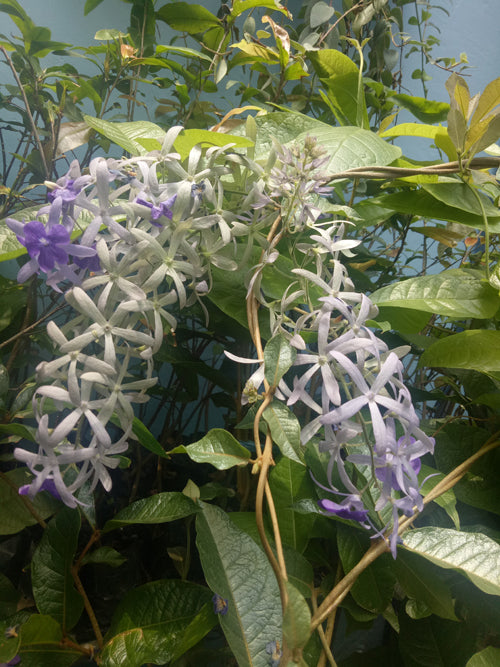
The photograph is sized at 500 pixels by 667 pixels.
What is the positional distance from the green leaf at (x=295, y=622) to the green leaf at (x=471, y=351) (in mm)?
260

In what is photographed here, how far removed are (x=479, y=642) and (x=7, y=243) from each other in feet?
1.87

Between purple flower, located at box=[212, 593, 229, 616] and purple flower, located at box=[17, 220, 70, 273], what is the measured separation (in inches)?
11.0

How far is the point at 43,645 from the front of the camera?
0.40 metres

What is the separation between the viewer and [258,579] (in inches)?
14.5

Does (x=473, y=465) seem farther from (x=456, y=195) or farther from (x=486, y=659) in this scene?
(x=456, y=195)

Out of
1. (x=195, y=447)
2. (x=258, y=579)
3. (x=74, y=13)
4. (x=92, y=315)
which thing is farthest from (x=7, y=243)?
(x=74, y=13)

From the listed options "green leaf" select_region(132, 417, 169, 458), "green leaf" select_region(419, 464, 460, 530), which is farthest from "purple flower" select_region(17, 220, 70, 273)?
"green leaf" select_region(419, 464, 460, 530)

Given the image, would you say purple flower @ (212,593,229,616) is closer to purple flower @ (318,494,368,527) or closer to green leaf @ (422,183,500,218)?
purple flower @ (318,494,368,527)

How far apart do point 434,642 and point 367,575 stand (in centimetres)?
12

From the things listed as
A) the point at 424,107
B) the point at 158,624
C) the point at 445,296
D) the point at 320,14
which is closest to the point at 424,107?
the point at 424,107

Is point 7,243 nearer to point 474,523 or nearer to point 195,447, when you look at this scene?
point 195,447

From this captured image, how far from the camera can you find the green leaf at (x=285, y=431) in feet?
1.13

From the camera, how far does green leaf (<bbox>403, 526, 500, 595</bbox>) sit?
14.4 inches

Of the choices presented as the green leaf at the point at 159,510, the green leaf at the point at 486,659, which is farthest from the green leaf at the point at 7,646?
the green leaf at the point at 486,659
